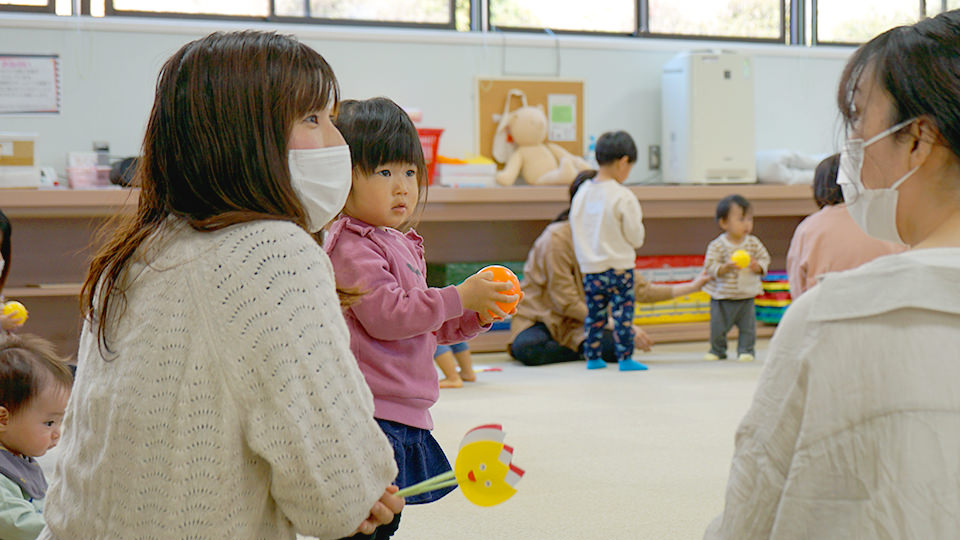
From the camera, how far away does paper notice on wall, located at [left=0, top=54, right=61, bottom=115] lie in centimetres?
527

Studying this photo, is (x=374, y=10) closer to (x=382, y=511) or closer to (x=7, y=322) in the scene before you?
(x=7, y=322)

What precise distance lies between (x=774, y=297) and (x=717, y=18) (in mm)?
2145

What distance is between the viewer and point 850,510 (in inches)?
30.5

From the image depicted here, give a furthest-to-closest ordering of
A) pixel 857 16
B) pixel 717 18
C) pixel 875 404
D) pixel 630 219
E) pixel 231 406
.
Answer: pixel 857 16 < pixel 717 18 < pixel 630 219 < pixel 231 406 < pixel 875 404

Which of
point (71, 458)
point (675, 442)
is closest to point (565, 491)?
point (675, 442)

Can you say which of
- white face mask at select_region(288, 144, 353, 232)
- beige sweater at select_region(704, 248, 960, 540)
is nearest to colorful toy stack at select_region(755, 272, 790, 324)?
white face mask at select_region(288, 144, 353, 232)

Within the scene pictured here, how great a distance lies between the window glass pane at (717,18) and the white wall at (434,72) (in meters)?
0.15

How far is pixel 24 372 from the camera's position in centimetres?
190

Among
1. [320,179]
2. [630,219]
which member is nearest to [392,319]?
[320,179]

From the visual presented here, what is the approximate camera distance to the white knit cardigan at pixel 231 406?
0.97 m

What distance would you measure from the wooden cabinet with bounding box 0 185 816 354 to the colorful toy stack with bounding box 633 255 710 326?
9 cm

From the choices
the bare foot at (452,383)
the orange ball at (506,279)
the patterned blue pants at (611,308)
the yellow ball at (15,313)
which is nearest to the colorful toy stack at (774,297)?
the patterned blue pants at (611,308)

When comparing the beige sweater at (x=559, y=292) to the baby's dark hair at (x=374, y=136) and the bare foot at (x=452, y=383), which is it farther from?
the baby's dark hair at (x=374, y=136)

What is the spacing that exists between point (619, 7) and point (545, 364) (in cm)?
279
